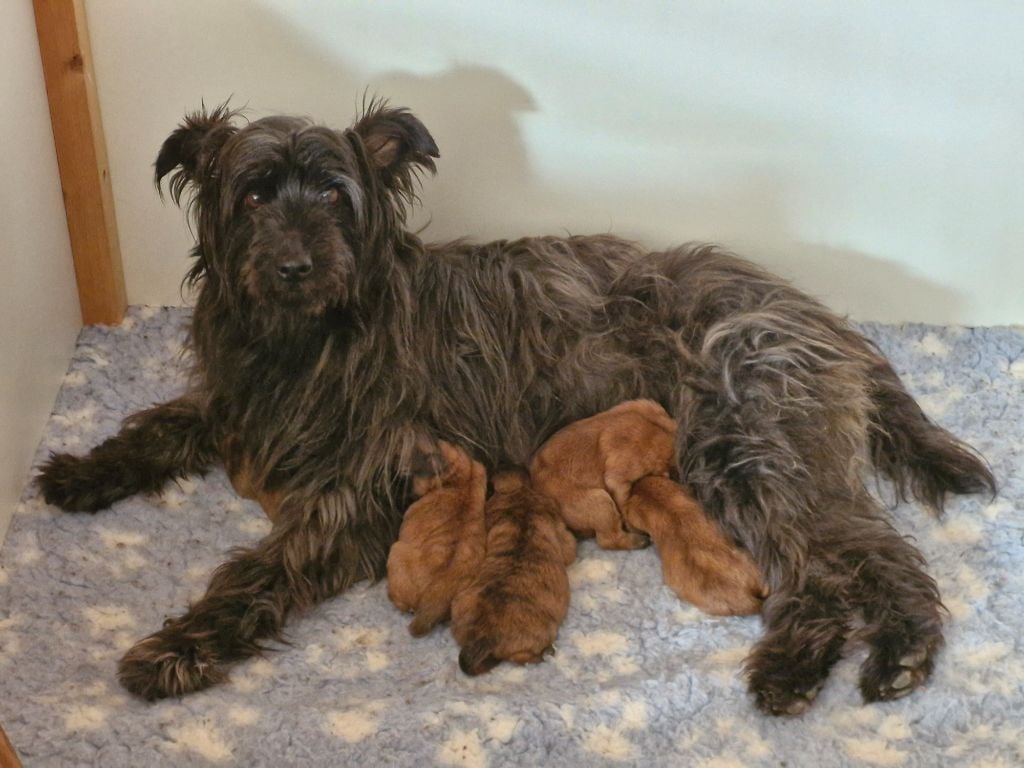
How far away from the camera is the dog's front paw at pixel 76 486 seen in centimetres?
298

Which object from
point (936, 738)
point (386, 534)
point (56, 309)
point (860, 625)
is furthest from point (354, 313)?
point (936, 738)

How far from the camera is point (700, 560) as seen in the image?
2.66 m

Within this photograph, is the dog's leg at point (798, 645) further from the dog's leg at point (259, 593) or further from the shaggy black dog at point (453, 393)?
the dog's leg at point (259, 593)

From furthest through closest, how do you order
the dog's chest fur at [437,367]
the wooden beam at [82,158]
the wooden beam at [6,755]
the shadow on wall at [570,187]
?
1. the shadow on wall at [570,187]
2. the wooden beam at [82,158]
3. the dog's chest fur at [437,367]
4. the wooden beam at [6,755]

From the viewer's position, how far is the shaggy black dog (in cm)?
262

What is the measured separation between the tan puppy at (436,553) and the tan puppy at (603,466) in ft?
0.62

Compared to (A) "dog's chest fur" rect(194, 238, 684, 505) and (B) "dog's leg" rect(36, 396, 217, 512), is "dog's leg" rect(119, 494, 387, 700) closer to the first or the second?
(A) "dog's chest fur" rect(194, 238, 684, 505)

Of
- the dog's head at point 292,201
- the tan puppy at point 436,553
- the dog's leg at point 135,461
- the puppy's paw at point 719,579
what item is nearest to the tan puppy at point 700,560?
the puppy's paw at point 719,579

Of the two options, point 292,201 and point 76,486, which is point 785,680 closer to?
point 292,201

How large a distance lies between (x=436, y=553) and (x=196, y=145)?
3.37 ft

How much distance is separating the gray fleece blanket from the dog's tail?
6cm

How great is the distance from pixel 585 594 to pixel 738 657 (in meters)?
0.36

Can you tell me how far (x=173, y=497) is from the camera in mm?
3070

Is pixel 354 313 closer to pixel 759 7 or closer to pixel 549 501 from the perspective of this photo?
pixel 549 501
